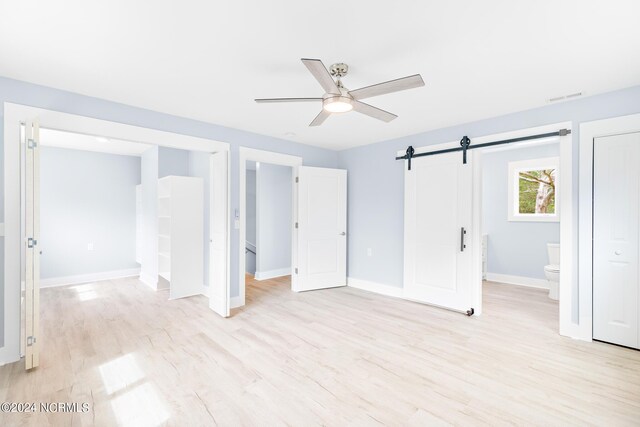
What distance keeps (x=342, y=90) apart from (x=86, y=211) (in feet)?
18.9

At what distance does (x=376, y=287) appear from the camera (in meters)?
4.94

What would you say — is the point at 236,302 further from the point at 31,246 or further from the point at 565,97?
the point at 565,97

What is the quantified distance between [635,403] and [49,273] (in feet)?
25.1

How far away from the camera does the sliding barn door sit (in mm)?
2432

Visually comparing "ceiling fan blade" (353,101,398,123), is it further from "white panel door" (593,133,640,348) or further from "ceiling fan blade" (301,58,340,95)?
"white panel door" (593,133,640,348)

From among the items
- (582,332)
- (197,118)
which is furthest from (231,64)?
(582,332)

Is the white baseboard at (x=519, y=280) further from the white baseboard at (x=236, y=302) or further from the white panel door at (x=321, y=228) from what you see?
the white baseboard at (x=236, y=302)

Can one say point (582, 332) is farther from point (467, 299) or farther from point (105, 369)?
point (105, 369)

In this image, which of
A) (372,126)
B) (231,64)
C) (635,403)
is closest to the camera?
(635,403)

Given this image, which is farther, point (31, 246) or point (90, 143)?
point (90, 143)

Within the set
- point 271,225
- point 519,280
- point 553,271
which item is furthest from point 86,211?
point 519,280

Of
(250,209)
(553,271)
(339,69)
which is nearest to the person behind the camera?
(339,69)

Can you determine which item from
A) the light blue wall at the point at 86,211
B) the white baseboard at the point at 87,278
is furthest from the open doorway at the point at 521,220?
the light blue wall at the point at 86,211

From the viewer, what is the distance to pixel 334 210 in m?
5.20
